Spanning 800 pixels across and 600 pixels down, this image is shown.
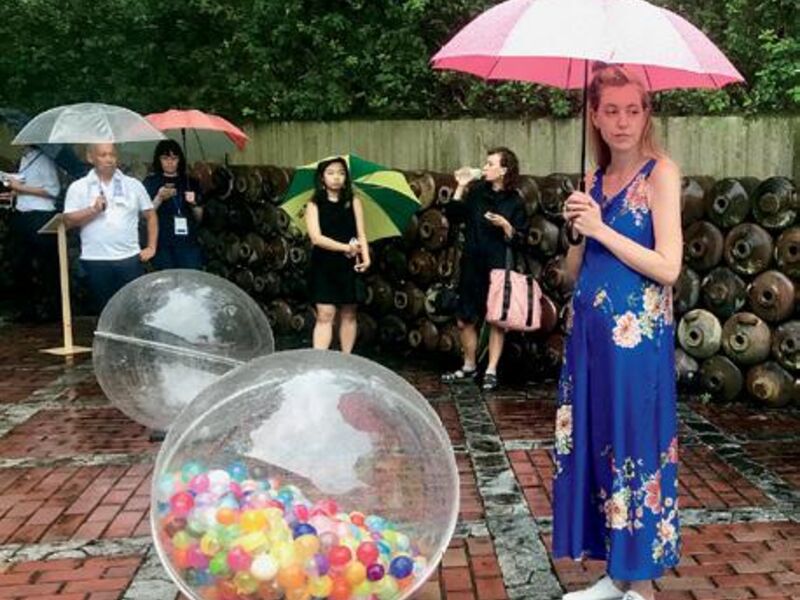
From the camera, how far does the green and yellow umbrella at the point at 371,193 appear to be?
7.30 meters

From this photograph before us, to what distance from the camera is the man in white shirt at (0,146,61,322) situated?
9289 mm

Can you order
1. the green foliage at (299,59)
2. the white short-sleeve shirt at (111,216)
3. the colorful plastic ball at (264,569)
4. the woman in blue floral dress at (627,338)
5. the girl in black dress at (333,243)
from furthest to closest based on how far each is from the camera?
the green foliage at (299,59) < the girl in black dress at (333,243) < the white short-sleeve shirt at (111,216) < the woman in blue floral dress at (627,338) < the colorful plastic ball at (264,569)

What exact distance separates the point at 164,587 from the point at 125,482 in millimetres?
1401

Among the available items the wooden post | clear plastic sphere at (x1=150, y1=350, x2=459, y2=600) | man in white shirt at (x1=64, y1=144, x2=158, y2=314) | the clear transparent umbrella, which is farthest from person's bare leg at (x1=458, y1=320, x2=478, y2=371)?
clear plastic sphere at (x1=150, y1=350, x2=459, y2=600)

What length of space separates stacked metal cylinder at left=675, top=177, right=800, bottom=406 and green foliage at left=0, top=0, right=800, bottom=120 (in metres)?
0.89

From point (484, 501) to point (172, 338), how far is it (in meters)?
1.81

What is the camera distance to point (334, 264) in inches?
290

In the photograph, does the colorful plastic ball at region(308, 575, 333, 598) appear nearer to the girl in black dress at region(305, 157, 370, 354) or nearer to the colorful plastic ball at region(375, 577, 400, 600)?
the colorful plastic ball at region(375, 577, 400, 600)

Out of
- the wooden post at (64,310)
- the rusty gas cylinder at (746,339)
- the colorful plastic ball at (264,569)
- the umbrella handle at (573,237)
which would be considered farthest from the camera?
the wooden post at (64,310)

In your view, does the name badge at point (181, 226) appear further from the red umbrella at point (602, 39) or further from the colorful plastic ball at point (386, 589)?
the colorful plastic ball at point (386, 589)

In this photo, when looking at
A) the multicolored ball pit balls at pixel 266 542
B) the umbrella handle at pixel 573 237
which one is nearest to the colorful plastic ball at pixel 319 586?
the multicolored ball pit balls at pixel 266 542

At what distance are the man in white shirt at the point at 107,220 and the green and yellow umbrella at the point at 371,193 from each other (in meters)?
1.11

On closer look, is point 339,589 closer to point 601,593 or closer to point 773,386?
point 601,593

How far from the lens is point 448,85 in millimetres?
9055
